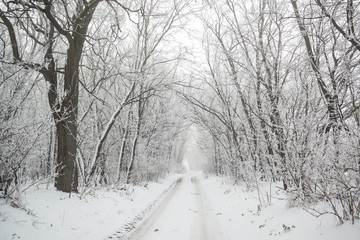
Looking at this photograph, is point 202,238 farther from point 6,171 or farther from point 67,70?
point 67,70

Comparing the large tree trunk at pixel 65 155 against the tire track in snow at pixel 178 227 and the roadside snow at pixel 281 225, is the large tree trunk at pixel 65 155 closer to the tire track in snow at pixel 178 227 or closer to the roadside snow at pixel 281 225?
the tire track in snow at pixel 178 227

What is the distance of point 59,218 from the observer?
4785mm

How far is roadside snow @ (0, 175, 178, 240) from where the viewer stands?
152 inches

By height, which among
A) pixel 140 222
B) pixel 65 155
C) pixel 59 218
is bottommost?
pixel 140 222

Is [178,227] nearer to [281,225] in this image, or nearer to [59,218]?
[281,225]

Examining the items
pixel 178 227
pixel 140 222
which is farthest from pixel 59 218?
pixel 178 227

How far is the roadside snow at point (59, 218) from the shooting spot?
12.7ft

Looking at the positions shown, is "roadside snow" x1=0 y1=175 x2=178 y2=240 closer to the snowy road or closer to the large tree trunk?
the large tree trunk

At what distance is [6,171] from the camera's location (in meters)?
4.68

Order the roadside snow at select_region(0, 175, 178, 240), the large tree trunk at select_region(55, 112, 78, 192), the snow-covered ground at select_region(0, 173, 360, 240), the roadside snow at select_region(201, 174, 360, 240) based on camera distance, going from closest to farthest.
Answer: the roadside snow at select_region(201, 174, 360, 240)
the snow-covered ground at select_region(0, 173, 360, 240)
the roadside snow at select_region(0, 175, 178, 240)
the large tree trunk at select_region(55, 112, 78, 192)

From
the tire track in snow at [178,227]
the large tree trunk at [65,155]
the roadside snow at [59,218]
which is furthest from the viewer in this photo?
the large tree trunk at [65,155]

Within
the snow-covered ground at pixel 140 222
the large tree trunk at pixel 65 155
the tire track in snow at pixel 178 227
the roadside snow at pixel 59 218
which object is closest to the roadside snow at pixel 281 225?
the snow-covered ground at pixel 140 222

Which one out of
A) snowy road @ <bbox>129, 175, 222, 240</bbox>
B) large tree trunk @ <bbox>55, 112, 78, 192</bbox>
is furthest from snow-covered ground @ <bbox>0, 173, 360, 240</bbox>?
large tree trunk @ <bbox>55, 112, 78, 192</bbox>

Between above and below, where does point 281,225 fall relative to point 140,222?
above
